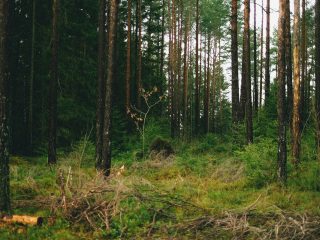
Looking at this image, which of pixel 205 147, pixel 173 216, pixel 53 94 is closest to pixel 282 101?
pixel 173 216

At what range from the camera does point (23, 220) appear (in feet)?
23.3

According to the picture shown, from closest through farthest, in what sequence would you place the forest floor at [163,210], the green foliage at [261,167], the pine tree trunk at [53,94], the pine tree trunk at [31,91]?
the forest floor at [163,210] < the green foliage at [261,167] < the pine tree trunk at [53,94] < the pine tree trunk at [31,91]

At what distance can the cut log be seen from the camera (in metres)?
7.01

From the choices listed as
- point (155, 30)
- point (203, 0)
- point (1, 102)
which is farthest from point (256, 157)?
point (203, 0)

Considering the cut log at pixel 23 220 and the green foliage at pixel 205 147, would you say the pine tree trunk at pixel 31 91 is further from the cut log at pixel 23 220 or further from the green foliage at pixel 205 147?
the cut log at pixel 23 220

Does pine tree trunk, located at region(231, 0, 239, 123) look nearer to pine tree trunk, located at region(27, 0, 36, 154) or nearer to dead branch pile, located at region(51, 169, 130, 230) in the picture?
dead branch pile, located at region(51, 169, 130, 230)

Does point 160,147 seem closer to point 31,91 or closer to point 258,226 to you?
point 31,91

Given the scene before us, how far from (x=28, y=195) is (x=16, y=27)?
13912 millimetres

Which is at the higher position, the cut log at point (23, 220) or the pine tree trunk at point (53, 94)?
the pine tree trunk at point (53, 94)

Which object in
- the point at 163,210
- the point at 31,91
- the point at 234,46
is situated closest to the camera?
the point at 163,210

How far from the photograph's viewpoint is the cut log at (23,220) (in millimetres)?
7008

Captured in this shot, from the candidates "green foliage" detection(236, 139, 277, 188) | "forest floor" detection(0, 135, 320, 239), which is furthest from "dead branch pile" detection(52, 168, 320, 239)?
"green foliage" detection(236, 139, 277, 188)

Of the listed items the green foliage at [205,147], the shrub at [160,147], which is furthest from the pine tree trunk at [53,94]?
the green foliage at [205,147]

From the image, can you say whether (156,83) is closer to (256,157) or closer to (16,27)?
(16,27)
